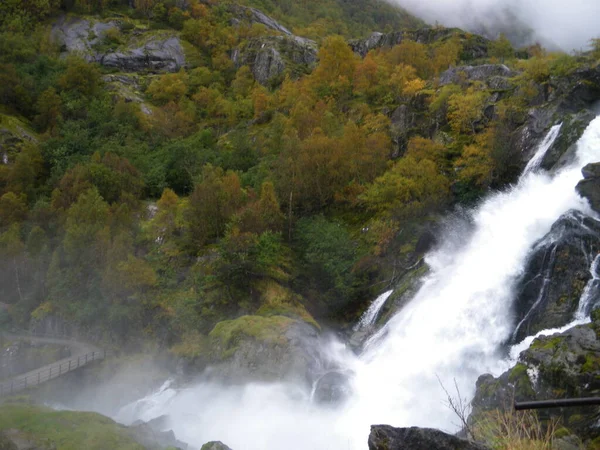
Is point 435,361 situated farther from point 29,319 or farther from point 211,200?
point 29,319

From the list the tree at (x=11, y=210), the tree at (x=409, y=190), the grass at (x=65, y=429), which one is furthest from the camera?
the tree at (x=11, y=210)

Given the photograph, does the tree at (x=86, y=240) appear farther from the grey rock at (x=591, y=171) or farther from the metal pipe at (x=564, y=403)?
the metal pipe at (x=564, y=403)

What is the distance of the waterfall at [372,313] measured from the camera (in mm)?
27575

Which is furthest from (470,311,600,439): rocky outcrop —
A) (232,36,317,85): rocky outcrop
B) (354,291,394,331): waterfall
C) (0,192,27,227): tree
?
(232,36,317,85): rocky outcrop

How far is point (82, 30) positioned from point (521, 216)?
8045cm

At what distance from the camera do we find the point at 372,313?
2805 cm

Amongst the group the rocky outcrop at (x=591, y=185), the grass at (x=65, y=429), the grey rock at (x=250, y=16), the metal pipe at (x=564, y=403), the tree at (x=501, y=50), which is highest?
the tree at (x=501, y=50)

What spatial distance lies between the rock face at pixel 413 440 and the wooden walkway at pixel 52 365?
2516cm

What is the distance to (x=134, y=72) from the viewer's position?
77250 millimetres

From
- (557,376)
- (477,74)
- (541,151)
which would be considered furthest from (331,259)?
(477,74)

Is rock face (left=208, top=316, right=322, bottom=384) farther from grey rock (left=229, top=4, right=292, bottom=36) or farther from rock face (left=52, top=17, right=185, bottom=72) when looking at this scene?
grey rock (left=229, top=4, right=292, bottom=36)

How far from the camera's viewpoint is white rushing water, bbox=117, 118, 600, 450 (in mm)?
20000

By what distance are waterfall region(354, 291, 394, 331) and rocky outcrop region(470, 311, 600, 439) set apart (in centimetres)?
1113

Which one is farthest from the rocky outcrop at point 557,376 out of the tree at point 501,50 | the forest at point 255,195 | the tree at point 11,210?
the tree at point 501,50
